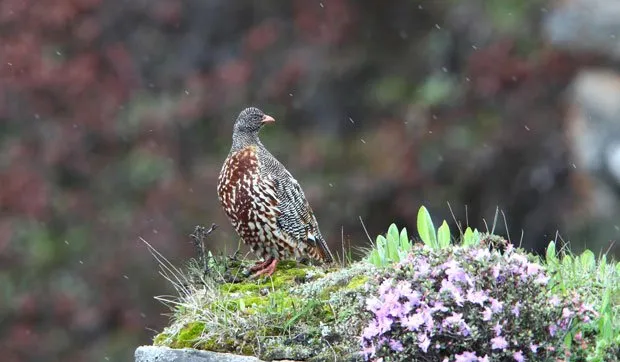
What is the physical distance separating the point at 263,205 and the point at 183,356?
5.06ft

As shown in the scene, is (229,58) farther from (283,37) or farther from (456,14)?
(456,14)

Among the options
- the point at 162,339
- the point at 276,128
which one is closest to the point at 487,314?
the point at 162,339

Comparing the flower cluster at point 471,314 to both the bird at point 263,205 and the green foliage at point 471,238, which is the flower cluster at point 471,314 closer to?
the green foliage at point 471,238

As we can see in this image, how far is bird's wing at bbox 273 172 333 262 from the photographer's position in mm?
7574

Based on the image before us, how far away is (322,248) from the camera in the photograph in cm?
784

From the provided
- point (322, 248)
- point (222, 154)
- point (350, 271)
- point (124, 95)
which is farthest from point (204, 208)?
point (350, 271)

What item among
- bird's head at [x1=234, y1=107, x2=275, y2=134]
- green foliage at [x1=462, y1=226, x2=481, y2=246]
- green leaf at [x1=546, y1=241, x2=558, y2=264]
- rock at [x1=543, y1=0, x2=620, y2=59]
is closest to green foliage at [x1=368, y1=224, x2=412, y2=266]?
green foliage at [x1=462, y1=226, x2=481, y2=246]

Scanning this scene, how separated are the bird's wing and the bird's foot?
0.19 m

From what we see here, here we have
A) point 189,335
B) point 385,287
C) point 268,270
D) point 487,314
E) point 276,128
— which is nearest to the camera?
point 487,314

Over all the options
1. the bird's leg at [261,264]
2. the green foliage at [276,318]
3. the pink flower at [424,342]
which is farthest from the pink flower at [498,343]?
the bird's leg at [261,264]

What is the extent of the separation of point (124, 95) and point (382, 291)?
11680mm

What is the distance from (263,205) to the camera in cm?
750

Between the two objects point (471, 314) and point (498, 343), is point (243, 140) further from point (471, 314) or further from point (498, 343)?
point (498, 343)

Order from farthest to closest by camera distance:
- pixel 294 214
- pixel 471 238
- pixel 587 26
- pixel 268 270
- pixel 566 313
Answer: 1. pixel 587 26
2. pixel 294 214
3. pixel 268 270
4. pixel 471 238
5. pixel 566 313
